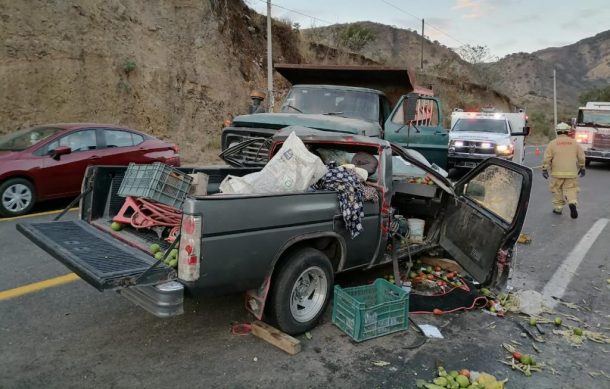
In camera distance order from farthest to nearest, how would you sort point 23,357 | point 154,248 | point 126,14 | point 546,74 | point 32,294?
point 546,74 < point 126,14 < point 32,294 < point 154,248 < point 23,357

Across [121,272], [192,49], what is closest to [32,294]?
[121,272]

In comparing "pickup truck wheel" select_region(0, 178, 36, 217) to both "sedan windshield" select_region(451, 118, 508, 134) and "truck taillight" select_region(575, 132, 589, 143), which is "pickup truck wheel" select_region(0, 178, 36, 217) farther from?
"truck taillight" select_region(575, 132, 589, 143)

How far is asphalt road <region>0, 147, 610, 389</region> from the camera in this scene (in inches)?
127

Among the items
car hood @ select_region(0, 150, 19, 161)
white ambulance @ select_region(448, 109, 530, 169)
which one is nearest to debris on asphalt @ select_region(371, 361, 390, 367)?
car hood @ select_region(0, 150, 19, 161)

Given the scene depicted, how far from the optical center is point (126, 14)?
16.3 metres

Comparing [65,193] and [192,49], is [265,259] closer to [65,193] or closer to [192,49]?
[65,193]

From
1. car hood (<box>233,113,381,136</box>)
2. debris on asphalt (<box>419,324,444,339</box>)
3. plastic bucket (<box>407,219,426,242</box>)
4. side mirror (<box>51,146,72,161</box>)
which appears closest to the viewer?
debris on asphalt (<box>419,324,444,339</box>)

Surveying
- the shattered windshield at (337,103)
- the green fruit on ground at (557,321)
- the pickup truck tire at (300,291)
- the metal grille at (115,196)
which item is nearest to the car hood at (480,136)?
the shattered windshield at (337,103)

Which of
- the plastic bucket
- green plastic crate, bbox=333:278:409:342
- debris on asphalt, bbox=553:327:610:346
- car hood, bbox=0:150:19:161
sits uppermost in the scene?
car hood, bbox=0:150:19:161

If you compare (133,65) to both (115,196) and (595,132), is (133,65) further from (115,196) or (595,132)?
(595,132)

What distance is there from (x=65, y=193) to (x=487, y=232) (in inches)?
269

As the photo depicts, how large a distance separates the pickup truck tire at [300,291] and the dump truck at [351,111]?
308cm

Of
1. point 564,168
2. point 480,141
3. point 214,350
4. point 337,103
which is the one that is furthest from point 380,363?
point 480,141

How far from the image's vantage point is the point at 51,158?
7738 millimetres
